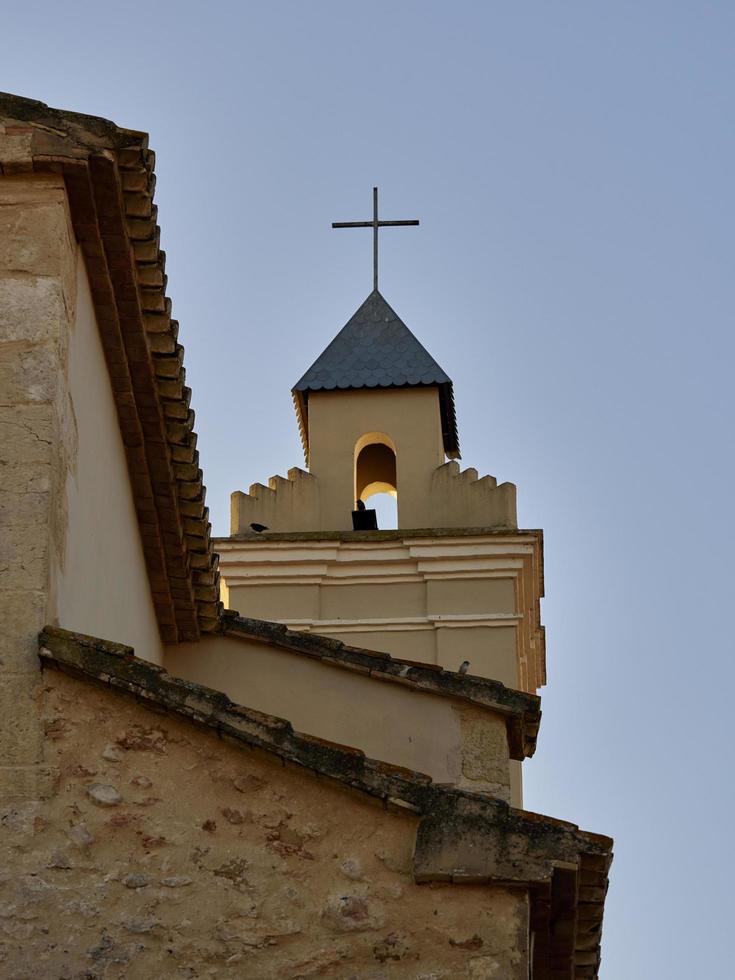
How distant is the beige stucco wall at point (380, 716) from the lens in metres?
10.6

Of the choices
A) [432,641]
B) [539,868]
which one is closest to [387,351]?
[432,641]

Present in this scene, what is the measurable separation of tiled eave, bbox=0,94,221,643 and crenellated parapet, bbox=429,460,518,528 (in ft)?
23.2

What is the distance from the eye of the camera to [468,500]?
58.7 ft

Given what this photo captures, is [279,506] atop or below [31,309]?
atop

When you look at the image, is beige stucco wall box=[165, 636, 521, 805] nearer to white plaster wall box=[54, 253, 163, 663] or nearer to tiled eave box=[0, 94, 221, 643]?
tiled eave box=[0, 94, 221, 643]

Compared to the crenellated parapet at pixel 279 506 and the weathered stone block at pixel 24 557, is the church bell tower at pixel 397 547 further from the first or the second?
the weathered stone block at pixel 24 557

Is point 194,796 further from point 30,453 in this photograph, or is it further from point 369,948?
point 30,453

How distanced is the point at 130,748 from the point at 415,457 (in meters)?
11.6

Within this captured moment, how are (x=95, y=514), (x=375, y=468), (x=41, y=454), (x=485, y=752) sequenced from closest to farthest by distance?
(x=41, y=454), (x=95, y=514), (x=485, y=752), (x=375, y=468)

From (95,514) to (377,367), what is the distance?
35.9ft

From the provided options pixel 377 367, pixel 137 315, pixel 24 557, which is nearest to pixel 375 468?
pixel 377 367

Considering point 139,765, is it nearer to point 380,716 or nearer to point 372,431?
point 380,716

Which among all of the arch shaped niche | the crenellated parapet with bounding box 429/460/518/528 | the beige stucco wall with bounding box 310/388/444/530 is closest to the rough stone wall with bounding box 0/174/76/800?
the crenellated parapet with bounding box 429/460/518/528

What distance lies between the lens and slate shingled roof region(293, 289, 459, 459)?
750 inches
